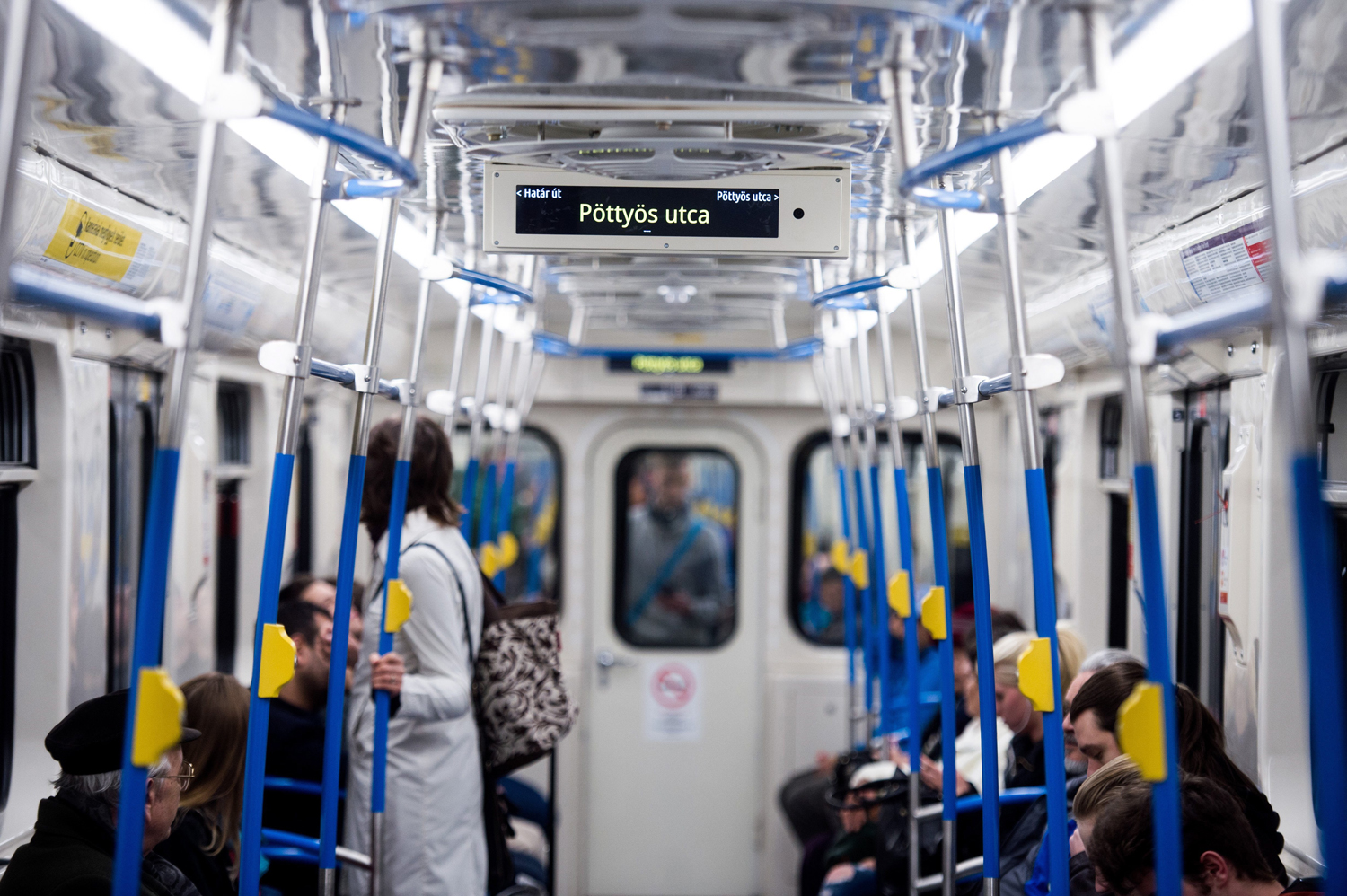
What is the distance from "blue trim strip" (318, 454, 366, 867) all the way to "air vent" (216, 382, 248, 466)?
8.25 ft

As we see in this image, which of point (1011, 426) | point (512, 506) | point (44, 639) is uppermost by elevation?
point (1011, 426)

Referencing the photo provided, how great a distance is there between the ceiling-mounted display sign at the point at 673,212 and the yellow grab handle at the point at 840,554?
11.2ft

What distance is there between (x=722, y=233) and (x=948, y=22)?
830mm

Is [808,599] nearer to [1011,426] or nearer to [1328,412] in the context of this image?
[1011,426]

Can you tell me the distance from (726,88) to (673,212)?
0.44 metres

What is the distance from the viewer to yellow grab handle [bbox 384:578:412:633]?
2682 mm

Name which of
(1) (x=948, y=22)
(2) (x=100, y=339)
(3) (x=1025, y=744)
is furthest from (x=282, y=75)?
(3) (x=1025, y=744)

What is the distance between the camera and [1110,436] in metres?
4.55

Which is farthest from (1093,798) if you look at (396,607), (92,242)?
(92,242)

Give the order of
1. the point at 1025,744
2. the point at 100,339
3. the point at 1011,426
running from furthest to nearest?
the point at 1011,426, the point at 1025,744, the point at 100,339

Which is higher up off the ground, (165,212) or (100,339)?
(165,212)

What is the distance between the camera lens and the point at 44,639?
3043 mm

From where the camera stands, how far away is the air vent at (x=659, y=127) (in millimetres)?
2020

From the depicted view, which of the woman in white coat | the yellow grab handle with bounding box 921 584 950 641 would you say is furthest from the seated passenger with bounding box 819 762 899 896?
the woman in white coat
